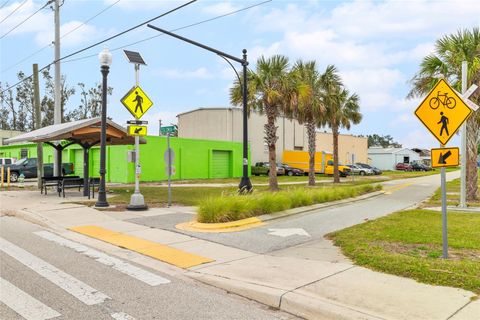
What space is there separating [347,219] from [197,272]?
22.6 ft

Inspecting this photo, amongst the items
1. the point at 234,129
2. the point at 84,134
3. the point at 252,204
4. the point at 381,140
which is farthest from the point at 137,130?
the point at 381,140

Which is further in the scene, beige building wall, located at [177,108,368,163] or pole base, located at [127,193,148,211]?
beige building wall, located at [177,108,368,163]

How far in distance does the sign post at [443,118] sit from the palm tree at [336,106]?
75.8 feet

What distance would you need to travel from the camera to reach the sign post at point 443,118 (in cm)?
663

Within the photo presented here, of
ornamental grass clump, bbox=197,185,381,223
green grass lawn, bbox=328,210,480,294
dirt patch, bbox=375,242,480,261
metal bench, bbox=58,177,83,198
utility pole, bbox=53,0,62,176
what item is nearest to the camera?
green grass lawn, bbox=328,210,480,294

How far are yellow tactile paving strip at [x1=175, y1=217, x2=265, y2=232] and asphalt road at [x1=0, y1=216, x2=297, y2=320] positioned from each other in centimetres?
282

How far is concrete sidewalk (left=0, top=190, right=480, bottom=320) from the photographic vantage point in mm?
4715

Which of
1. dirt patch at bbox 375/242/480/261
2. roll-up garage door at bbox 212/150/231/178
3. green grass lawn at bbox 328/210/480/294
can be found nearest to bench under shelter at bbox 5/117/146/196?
green grass lawn at bbox 328/210/480/294

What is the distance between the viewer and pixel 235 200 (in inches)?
441

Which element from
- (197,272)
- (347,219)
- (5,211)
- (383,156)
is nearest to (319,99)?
(347,219)

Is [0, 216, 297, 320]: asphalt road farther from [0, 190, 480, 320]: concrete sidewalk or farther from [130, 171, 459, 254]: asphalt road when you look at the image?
[130, 171, 459, 254]: asphalt road

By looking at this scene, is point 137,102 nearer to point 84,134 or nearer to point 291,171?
point 84,134

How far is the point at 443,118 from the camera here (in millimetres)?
6750

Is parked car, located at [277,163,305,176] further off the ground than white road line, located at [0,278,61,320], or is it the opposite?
parked car, located at [277,163,305,176]
